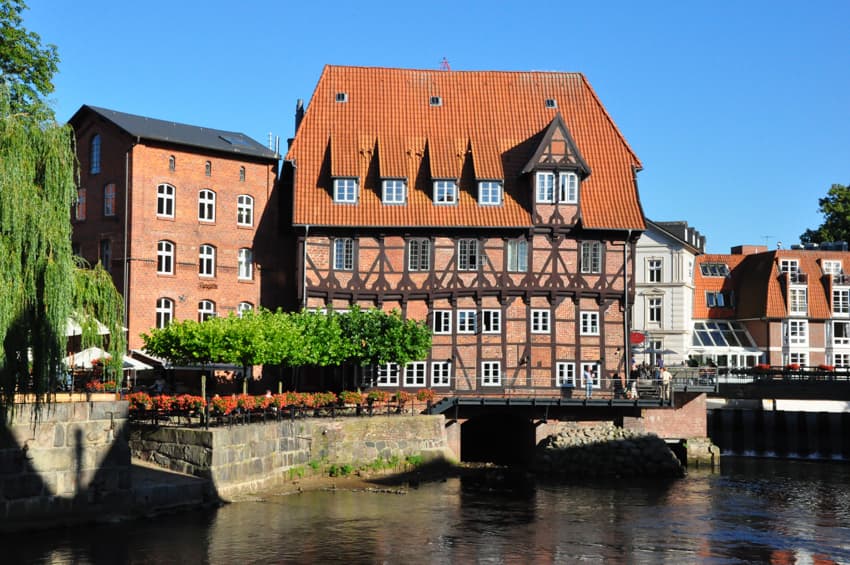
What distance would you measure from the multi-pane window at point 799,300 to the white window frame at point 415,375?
24.9 meters

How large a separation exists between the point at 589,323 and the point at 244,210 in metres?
14.8

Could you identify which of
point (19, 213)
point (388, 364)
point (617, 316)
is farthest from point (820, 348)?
point (19, 213)

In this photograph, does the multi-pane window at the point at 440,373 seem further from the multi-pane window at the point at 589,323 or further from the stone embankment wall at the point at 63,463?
the stone embankment wall at the point at 63,463

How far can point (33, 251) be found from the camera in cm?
2281

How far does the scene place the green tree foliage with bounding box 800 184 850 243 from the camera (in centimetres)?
7031

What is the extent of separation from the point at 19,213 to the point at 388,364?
74.3ft

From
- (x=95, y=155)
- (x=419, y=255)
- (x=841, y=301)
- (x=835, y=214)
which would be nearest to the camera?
(x=95, y=155)

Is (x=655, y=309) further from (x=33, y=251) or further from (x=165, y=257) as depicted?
(x=33, y=251)

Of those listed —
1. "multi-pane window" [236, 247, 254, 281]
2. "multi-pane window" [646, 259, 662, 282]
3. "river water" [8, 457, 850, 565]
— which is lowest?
"river water" [8, 457, 850, 565]

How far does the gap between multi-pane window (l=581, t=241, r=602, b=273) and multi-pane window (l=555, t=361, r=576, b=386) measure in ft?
12.8

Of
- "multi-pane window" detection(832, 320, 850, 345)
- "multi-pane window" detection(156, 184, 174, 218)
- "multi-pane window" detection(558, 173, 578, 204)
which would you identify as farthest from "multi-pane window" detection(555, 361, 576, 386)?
"multi-pane window" detection(832, 320, 850, 345)

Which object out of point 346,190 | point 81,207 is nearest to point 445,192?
point 346,190

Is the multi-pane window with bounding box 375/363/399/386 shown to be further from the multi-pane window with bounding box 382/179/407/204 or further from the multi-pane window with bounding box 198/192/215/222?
the multi-pane window with bounding box 198/192/215/222

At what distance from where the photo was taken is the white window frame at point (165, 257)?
1645 inches
